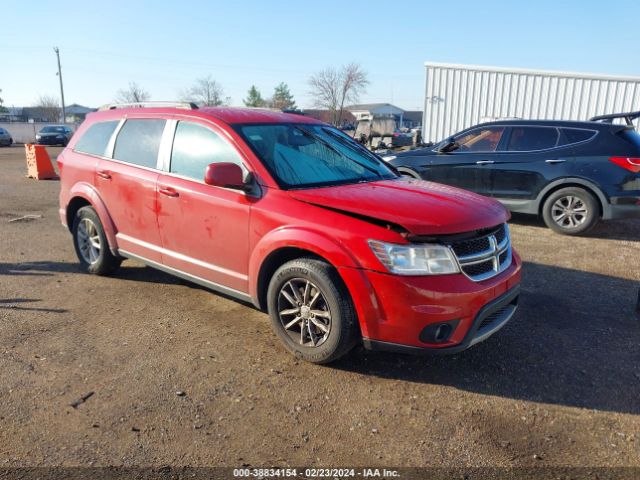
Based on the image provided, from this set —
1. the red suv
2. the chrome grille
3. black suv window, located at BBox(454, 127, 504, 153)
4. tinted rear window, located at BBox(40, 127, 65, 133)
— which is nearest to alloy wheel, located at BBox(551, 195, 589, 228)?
black suv window, located at BBox(454, 127, 504, 153)

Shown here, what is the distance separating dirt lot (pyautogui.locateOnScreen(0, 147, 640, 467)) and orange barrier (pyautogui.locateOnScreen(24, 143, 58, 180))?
35.7ft

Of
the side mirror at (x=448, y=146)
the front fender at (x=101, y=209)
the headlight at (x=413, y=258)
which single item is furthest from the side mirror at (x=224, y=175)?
the side mirror at (x=448, y=146)

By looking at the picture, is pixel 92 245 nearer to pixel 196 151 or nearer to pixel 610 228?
pixel 196 151

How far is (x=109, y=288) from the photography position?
16.6 ft

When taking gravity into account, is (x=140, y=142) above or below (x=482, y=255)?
above

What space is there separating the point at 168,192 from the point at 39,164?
12.5m

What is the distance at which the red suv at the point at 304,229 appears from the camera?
Result: 3041mm

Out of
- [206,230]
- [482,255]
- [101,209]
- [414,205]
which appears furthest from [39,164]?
[482,255]

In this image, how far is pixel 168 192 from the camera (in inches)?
166

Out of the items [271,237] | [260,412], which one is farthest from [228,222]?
[260,412]

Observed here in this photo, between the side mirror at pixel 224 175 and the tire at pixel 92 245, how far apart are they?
7.13ft

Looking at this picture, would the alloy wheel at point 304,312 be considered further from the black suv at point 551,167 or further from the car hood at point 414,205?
the black suv at point 551,167

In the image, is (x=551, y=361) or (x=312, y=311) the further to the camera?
(x=551, y=361)

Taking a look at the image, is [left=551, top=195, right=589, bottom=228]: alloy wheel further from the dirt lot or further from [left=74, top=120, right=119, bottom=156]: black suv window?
[left=74, top=120, right=119, bottom=156]: black suv window
